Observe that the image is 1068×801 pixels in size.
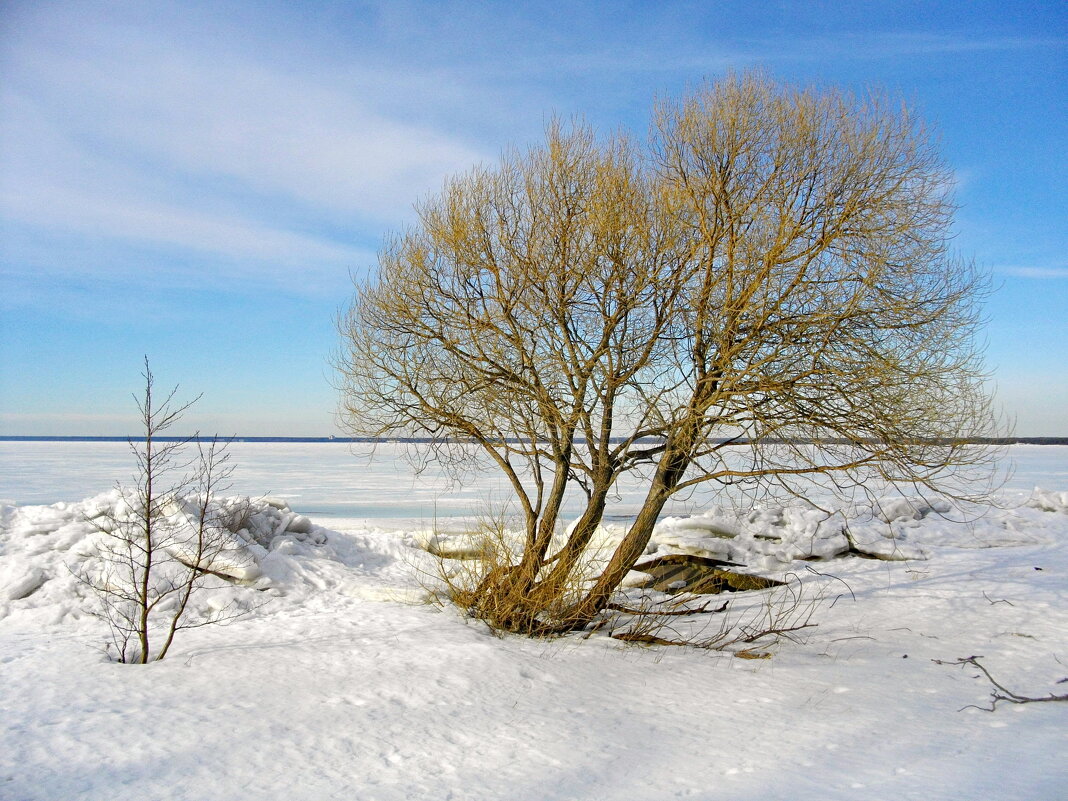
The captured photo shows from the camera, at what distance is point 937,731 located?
19.5 ft

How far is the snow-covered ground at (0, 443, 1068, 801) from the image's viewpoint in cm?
480

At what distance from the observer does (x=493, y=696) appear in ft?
21.2

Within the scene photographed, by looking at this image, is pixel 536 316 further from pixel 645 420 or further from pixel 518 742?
pixel 518 742

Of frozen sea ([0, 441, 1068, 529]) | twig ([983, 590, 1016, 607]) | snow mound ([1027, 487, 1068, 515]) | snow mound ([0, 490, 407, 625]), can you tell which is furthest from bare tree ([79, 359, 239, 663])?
snow mound ([1027, 487, 1068, 515])

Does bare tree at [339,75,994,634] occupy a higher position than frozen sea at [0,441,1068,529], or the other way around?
bare tree at [339,75,994,634]

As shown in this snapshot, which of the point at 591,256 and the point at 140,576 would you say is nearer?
the point at 591,256

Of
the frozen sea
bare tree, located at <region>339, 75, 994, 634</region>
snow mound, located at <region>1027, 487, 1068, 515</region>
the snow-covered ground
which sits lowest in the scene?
the snow-covered ground

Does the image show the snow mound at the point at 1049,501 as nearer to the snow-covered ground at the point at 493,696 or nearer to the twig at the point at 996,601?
the snow-covered ground at the point at 493,696

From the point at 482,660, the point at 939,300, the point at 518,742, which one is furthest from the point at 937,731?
the point at 939,300

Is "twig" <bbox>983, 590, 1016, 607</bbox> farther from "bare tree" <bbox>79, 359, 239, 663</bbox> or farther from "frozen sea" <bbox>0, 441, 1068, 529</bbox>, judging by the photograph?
"bare tree" <bbox>79, 359, 239, 663</bbox>

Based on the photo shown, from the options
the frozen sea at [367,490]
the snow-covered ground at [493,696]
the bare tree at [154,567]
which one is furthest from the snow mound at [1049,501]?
the bare tree at [154,567]

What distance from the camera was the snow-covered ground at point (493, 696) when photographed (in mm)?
4805

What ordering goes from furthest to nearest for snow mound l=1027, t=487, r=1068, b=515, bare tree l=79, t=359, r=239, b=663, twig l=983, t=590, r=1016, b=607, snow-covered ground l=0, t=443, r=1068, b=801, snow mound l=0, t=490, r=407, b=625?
snow mound l=1027, t=487, r=1068, b=515 → twig l=983, t=590, r=1016, b=607 → snow mound l=0, t=490, r=407, b=625 → bare tree l=79, t=359, r=239, b=663 → snow-covered ground l=0, t=443, r=1068, b=801

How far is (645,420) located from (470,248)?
304 cm
